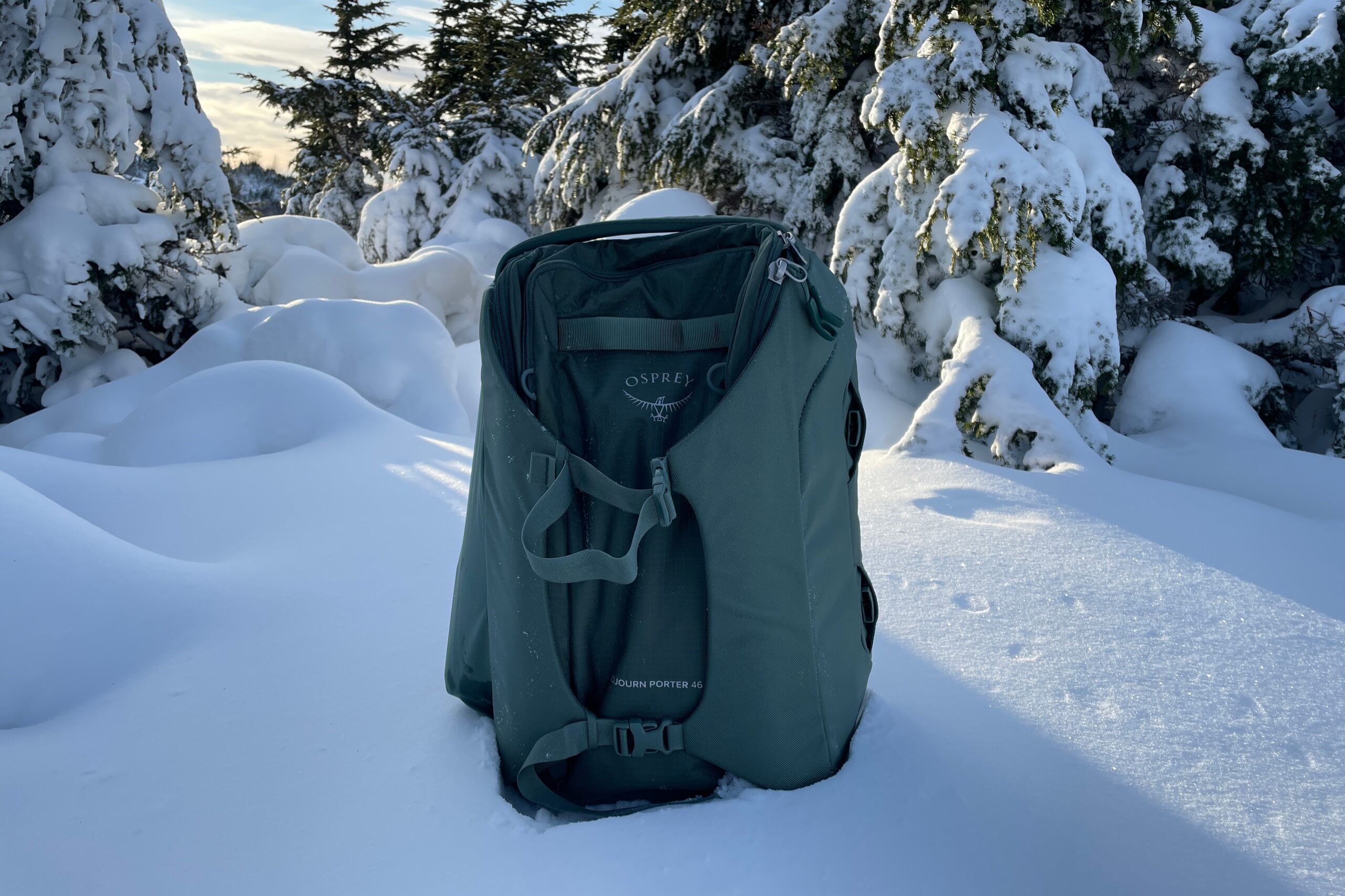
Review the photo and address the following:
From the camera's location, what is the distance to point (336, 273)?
23.4ft

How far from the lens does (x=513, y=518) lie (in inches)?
49.5

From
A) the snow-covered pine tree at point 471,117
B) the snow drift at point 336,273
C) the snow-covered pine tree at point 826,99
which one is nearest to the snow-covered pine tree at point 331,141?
the snow-covered pine tree at point 471,117

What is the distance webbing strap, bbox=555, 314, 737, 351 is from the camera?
1.29 meters

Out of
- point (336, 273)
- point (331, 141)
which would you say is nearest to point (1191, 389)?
point (336, 273)

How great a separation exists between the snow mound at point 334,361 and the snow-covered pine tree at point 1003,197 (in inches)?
92.7

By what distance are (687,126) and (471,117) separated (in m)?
6.76

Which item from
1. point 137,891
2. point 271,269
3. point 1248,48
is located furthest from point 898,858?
point 271,269

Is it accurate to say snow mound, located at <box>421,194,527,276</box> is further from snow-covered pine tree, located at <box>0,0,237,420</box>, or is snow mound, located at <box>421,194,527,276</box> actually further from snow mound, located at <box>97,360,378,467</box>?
snow mound, located at <box>97,360,378,467</box>

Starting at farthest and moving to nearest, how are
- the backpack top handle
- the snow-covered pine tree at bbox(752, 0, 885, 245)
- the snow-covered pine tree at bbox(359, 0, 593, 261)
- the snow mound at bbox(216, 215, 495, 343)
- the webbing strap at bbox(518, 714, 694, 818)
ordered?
1. the snow-covered pine tree at bbox(359, 0, 593, 261)
2. the snow mound at bbox(216, 215, 495, 343)
3. the snow-covered pine tree at bbox(752, 0, 885, 245)
4. the backpack top handle
5. the webbing strap at bbox(518, 714, 694, 818)

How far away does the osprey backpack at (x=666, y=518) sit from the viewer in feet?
3.95

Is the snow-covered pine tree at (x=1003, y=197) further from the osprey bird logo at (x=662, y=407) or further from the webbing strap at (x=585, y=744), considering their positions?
the webbing strap at (x=585, y=744)

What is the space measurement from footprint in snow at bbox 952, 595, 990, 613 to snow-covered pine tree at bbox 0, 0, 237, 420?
5.92 meters

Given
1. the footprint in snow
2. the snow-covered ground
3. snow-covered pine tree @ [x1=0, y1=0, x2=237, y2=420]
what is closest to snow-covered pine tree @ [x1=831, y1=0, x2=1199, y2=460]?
the snow-covered ground

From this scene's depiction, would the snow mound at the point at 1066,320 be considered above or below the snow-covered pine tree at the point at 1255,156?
below
